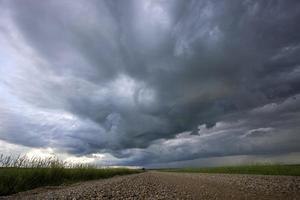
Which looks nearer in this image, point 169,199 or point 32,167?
point 169,199

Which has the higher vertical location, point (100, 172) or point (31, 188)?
point (100, 172)

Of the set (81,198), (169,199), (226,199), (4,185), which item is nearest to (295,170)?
(226,199)

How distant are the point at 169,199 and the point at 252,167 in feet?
69.2

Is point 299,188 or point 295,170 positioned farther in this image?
point 295,170

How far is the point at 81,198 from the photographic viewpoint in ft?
31.6

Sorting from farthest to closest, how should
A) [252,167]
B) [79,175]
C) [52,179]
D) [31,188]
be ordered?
[252,167], [79,175], [52,179], [31,188]

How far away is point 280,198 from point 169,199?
15.6ft

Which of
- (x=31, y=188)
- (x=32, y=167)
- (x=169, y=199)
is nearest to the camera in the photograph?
(x=169, y=199)

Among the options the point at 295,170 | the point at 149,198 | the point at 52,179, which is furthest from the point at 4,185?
the point at 295,170

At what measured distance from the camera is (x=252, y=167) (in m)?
26.9

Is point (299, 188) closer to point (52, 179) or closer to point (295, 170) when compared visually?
point (295, 170)

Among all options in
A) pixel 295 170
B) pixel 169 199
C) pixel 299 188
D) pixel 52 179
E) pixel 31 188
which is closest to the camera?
pixel 169 199

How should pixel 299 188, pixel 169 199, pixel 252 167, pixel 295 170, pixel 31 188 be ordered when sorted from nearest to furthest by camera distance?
pixel 169 199, pixel 299 188, pixel 31 188, pixel 295 170, pixel 252 167

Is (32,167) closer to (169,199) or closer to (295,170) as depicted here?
(169,199)
